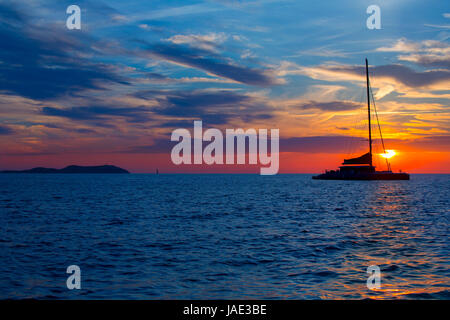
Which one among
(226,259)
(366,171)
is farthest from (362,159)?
(226,259)

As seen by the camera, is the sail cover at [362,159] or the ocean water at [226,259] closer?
the ocean water at [226,259]

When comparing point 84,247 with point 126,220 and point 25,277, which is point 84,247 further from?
point 126,220

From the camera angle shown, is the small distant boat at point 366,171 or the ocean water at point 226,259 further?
the small distant boat at point 366,171

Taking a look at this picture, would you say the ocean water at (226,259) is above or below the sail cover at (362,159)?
below

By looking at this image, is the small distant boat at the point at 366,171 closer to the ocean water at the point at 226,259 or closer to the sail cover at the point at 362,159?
the sail cover at the point at 362,159

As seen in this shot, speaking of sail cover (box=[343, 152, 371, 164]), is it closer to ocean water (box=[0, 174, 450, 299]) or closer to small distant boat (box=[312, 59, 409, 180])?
small distant boat (box=[312, 59, 409, 180])

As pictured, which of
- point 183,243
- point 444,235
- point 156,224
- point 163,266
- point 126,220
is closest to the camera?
point 163,266

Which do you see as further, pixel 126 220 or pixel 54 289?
pixel 126 220

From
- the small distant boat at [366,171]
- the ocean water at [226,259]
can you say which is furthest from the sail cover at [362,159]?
the ocean water at [226,259]

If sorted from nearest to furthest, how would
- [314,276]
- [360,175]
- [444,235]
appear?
[314,276], [444,235], [360,175]
